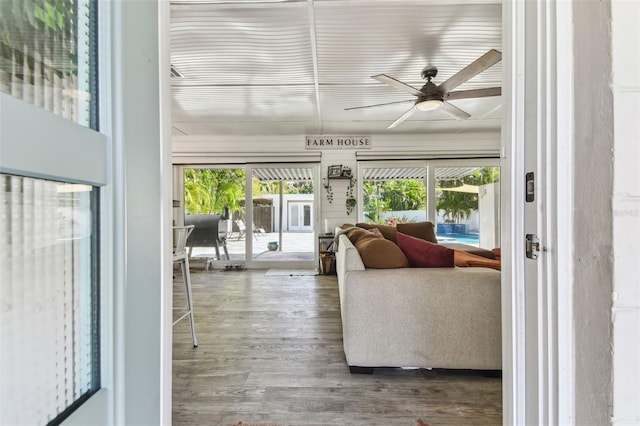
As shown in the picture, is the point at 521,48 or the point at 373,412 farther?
the point at 373,412

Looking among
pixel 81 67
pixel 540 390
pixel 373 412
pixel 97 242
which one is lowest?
pixel 373 412

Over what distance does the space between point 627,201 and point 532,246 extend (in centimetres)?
20

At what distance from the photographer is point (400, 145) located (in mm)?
5309

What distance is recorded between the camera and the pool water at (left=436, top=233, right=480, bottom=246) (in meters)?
5.46

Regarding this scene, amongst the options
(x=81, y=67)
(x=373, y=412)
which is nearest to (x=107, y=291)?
(x=81, y=67)

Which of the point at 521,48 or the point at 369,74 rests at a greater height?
the point at 369,74

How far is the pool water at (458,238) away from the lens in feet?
17.9

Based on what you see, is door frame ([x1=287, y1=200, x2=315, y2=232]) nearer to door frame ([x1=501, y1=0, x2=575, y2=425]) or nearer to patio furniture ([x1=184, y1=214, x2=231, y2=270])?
patio furniture ([x1=184, y1=214, x2=231, y2=270])

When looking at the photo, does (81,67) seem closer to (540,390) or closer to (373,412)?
(540,390)

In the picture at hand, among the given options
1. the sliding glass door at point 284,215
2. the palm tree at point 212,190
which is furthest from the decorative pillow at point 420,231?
the palm tree at point 212,190

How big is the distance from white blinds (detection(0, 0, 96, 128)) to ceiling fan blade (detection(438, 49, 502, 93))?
2.40 meters

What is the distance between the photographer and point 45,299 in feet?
1.68

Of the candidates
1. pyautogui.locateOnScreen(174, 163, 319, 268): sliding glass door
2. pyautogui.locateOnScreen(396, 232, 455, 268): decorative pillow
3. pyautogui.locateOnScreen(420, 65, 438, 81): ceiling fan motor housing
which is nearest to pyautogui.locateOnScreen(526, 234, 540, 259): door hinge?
pyautogui.locateOnScreen(396, 232, 455, 268): decorative pillow

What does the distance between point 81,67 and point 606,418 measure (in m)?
1.26
